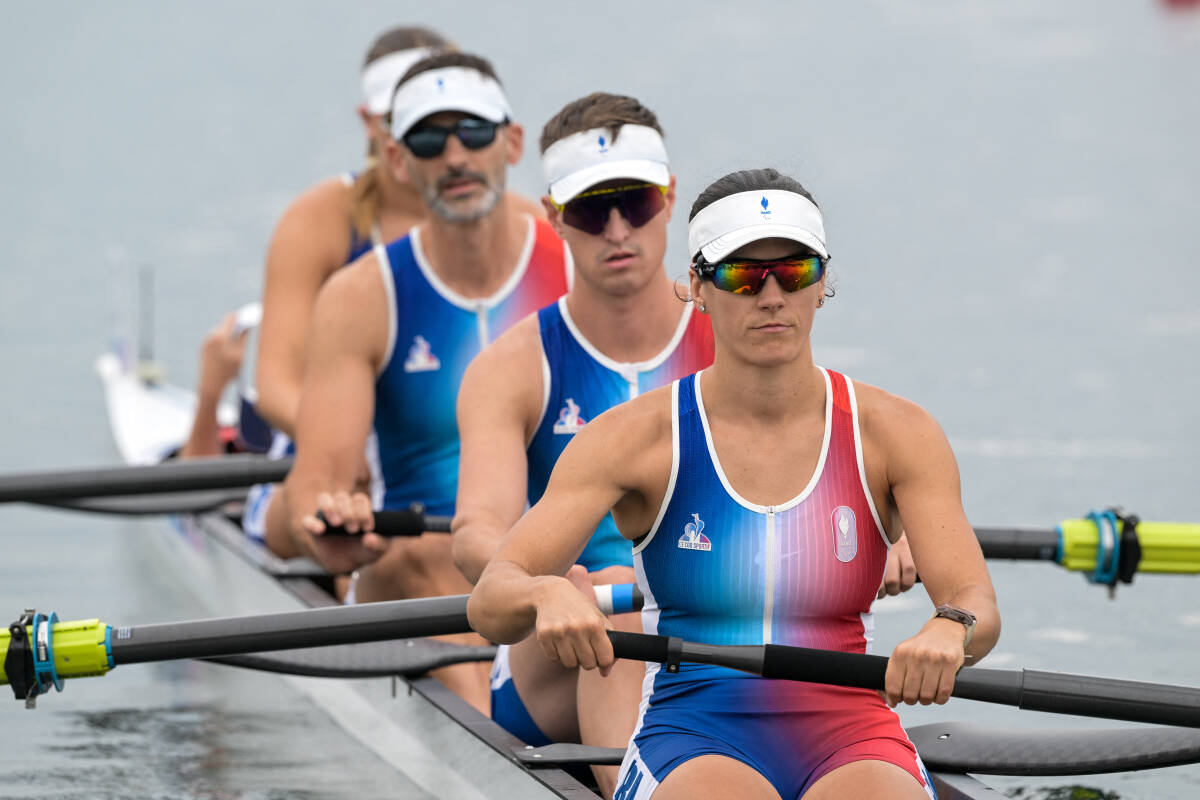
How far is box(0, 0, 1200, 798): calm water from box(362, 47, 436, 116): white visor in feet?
5.31

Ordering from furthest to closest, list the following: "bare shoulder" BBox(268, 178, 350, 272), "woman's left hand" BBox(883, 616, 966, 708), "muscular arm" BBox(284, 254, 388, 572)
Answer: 1. "bare shoulder" BBox(268, 178, 350, 272)
2. "muscular arm" BBox(284, 254, 388, 572)
3. "woman's left hand" BBox(883, 616, 966, 708)

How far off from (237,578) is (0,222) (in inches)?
1088

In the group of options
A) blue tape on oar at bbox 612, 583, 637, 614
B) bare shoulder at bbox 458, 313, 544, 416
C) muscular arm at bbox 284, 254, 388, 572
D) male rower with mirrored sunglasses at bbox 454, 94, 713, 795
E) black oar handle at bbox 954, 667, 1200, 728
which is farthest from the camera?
muscular arm at bbox 284, 254, 388, 572

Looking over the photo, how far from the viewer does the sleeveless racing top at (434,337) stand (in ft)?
15.2

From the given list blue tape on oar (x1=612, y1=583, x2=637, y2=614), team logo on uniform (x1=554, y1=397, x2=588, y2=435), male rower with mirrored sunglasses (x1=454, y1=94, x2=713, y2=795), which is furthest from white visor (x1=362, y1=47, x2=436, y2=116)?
blue tape on oar (x1=612, y1=583, x2=637, y2=614)

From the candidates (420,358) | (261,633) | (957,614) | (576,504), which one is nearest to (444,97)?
(420,358)

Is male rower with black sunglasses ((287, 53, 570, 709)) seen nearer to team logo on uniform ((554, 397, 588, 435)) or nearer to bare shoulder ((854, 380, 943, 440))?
team logo on uniform ((554, 397, 588, 435))

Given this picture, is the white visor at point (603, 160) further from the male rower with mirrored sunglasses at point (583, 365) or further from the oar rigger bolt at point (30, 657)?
the oar rigger bolt at point (30, 657)

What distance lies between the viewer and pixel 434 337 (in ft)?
15.3

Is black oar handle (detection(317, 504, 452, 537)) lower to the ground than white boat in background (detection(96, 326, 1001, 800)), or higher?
higher

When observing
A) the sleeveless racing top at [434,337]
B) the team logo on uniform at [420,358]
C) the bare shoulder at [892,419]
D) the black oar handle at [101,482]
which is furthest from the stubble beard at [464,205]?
the bare shoulder at [892,419]

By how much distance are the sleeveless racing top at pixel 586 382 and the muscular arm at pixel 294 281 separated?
6.45ft

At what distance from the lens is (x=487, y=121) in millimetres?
4641

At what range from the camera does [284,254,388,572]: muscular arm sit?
14.7 ft
